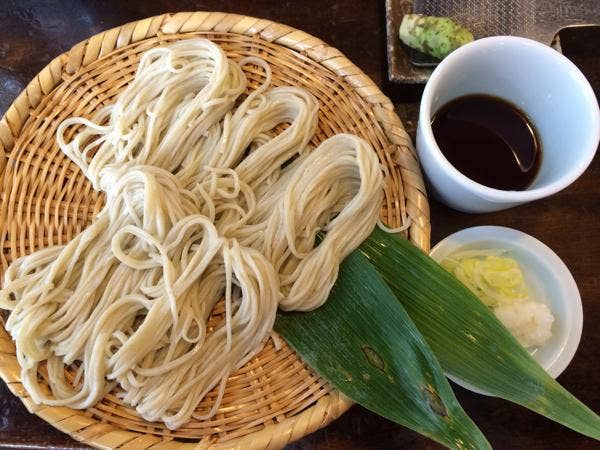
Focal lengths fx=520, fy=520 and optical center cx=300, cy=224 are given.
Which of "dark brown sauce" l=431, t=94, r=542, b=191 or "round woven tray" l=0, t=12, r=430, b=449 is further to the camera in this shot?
"dark brown sauce" l=431, t=94, r=542, b=191

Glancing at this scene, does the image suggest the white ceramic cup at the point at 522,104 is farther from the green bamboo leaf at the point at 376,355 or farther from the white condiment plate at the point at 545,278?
the green bamboo leaf at the point at 376,355

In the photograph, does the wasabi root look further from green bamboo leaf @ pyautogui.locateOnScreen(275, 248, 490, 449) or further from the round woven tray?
green bamboo leaf @ pyautogui.locateOnScreen(275, 248, 490, 449)

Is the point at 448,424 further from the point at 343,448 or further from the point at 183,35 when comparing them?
the point at 183,35

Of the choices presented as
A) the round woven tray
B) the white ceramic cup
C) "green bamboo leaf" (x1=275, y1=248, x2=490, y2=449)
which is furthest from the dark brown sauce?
"green bamboo leaf" (x1=275, y1=248, x2=490, y2=449)

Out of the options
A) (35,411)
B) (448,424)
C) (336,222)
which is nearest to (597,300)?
(448,424)

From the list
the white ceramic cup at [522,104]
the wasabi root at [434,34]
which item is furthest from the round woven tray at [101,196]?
the wasabi root at [434,34]

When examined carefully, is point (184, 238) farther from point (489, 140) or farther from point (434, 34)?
point (434, 34)
